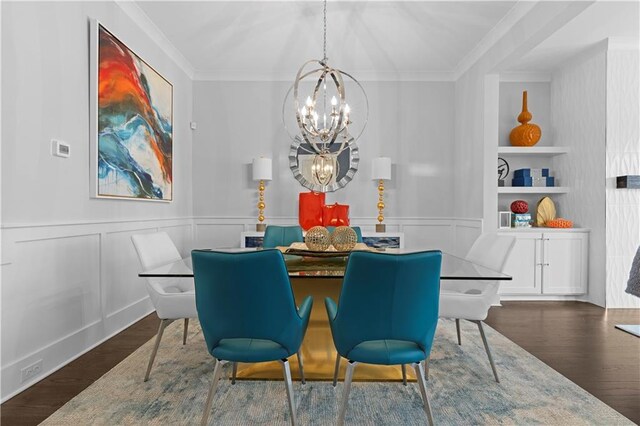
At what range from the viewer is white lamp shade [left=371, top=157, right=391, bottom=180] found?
17.4ft

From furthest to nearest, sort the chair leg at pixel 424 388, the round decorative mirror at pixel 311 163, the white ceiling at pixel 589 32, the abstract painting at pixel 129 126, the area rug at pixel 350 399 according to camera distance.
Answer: the round decorative mirror at pixel 311 163
the white ceiling at pixel 589 32
the abstract painting at pixel 129 126
the area rug at pixel 350 399
the chair leg at pixel 424 388

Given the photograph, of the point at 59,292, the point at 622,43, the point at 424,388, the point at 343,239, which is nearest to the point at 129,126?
the point at 59,292

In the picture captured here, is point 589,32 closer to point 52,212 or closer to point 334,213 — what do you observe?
point 334,213

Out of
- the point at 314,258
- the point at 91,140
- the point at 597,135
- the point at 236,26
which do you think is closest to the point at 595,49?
the point at 597,135

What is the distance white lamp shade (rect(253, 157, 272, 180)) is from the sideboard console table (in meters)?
0.69

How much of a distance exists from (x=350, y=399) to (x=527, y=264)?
338 cm

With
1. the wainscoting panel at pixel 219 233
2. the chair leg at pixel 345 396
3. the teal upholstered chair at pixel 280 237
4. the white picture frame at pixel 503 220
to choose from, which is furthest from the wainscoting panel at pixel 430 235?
the chair leg at pixel 345 396

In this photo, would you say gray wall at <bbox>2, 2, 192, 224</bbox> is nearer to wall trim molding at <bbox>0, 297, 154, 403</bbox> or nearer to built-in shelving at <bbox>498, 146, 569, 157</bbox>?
wall trim molding at <bbox>0, 297, 154, 403</bbox>

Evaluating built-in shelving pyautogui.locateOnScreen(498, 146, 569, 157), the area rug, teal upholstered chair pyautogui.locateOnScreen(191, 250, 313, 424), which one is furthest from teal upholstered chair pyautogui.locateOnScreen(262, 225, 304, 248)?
built-in shelving pyautogui.locateOnScreen(498, 146, 569, 157)

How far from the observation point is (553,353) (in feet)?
10.3

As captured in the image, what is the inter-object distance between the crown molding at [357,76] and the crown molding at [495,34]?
0.29m

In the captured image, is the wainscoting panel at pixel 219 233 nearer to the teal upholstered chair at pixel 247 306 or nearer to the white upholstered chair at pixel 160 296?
the white upholstered chair at pixel 160 296

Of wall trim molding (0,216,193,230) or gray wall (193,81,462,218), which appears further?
gray wall (193,81,462,218)

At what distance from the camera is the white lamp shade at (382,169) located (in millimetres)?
5297
